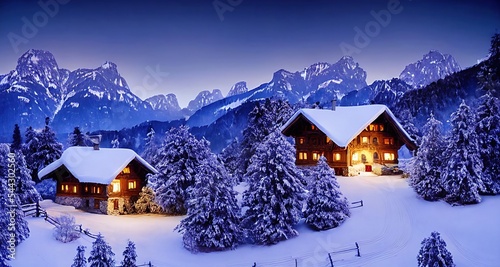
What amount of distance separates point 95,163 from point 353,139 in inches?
1170

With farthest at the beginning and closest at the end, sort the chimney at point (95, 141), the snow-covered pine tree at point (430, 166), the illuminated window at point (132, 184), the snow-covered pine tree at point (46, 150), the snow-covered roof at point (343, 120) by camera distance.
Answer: the snow-covered pine tree at point (46, 150), the chimney at point (95, 141), the snow-covered roof at point (343, 120), the illuminated window at point (132, 184), the snow-covered pine tree at point (430, 166)

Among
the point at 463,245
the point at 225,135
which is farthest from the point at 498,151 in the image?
the point at 225,135

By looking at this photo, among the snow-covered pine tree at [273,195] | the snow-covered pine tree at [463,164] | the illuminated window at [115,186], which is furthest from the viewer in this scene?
the illuminated window at [115,186]

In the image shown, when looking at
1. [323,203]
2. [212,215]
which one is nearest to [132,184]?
[212,215]

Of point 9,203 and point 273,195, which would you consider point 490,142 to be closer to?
point 273,195

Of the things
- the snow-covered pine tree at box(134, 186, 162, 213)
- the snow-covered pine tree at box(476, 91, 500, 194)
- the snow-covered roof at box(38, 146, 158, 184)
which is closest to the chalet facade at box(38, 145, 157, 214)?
the snow-covered roof at box(38, 146, 158, 184)

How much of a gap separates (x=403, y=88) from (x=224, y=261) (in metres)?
122

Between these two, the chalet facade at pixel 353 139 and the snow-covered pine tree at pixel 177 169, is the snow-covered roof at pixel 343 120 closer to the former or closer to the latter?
the chalet facade at pixel 353 139

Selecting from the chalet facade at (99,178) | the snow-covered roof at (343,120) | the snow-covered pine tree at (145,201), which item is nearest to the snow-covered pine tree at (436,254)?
the snow-covered roof at (343,120)

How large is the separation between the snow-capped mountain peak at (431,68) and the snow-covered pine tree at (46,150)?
4764 inches

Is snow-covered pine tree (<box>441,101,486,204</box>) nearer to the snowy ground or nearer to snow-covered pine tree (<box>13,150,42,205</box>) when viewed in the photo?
the snowy ground

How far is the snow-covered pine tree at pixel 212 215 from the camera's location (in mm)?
33344

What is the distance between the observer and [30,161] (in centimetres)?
5675

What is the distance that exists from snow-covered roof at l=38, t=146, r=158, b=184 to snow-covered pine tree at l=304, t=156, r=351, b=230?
1955 centimetres
